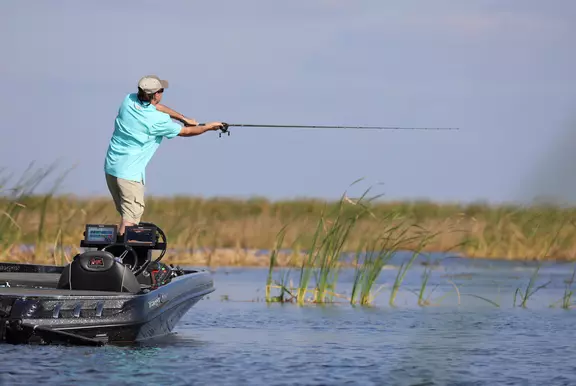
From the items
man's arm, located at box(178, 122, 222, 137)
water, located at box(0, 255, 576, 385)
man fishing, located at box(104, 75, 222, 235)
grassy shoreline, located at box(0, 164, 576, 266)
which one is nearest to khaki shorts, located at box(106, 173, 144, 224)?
man fishing, located at box(104, 75, 222, 235)

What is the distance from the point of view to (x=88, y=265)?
32.1ft

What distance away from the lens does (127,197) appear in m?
10.3

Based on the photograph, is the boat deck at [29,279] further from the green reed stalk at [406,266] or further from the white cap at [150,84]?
the green reed stalk at [406,266]

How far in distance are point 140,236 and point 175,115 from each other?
108 cm

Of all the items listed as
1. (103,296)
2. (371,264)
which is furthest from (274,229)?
(103,296)

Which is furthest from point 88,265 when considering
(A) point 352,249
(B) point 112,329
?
(A) point 352,249

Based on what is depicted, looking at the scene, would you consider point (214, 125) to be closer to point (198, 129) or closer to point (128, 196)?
point (198, 129)

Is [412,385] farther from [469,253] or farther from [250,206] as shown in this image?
[250,206]

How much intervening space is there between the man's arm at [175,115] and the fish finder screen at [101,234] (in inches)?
40.5

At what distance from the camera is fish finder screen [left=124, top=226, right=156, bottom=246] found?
10281 mm

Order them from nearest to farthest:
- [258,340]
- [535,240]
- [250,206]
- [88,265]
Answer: [88,265], [258,340], [535,240], [250,206]

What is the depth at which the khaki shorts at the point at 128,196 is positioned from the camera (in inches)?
407

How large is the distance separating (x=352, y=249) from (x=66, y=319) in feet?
45.9

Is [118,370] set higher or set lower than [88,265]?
lower
